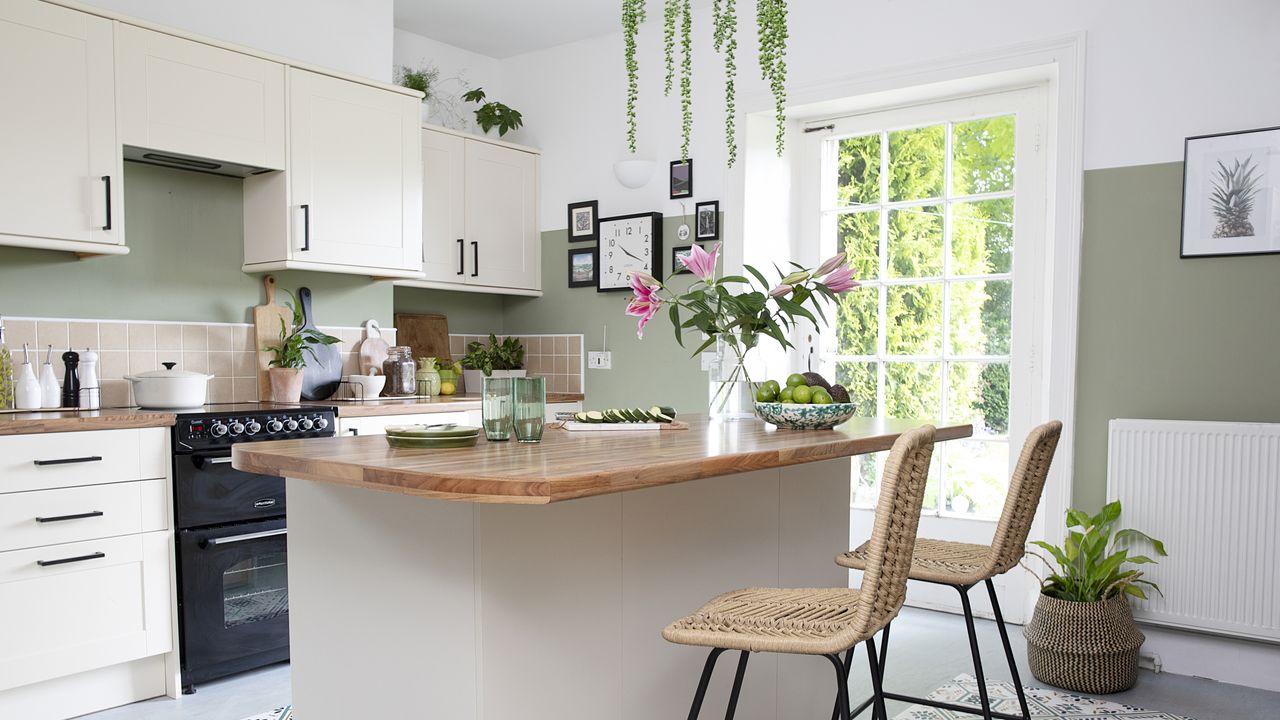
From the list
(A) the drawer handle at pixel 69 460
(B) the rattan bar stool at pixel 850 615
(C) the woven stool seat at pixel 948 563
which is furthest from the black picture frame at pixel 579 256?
(B) the rattan bar stool at pixel 850 615

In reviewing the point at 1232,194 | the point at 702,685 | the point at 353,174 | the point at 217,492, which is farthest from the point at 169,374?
the point at 1232,194

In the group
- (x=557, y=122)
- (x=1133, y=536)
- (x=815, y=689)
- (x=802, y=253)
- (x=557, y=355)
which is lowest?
(x=815, y=689)

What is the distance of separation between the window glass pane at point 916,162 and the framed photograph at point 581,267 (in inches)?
59.5

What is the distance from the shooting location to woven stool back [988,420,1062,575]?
6.93ft

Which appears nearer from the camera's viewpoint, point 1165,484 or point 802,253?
point 1165,484

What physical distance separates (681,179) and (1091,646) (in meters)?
2.60

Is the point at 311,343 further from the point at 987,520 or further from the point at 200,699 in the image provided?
the point at 987,520

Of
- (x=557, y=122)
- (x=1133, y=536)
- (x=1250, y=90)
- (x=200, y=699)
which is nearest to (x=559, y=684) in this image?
(x=200, y=699)

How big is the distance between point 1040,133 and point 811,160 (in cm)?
102

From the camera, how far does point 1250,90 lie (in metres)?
3.13

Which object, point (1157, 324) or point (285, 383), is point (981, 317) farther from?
point (285, 383)

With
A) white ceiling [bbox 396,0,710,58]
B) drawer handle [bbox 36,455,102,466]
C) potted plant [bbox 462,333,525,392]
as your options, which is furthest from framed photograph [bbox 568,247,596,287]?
drawer handle [bbox 36,455,102,466]

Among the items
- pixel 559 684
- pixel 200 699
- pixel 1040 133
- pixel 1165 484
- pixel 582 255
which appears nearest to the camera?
pixel 559 684

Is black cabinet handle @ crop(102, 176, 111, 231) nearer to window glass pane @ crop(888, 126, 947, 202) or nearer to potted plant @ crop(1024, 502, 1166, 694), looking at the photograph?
window glass pane @ crop(888, 126, 947, 202)
